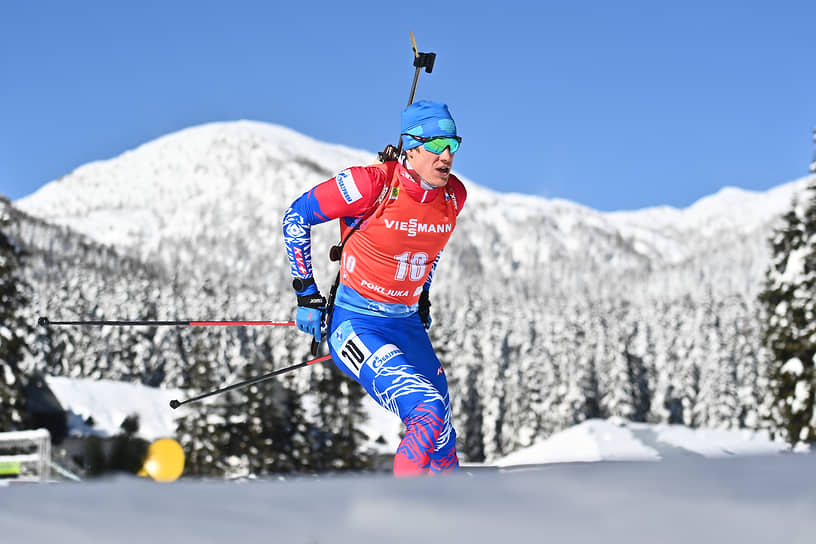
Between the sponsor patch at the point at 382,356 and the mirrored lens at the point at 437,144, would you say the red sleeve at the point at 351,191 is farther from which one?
the sponsor patch at the point at 382,356

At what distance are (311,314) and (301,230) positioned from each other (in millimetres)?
532

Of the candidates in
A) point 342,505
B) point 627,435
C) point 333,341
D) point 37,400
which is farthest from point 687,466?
point 37,400

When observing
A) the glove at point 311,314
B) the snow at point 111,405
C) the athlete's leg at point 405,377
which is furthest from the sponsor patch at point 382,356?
the snow at point 111,405

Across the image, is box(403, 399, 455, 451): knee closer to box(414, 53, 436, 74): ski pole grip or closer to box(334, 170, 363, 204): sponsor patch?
box(334, 170, 363, 204): sponsor patch

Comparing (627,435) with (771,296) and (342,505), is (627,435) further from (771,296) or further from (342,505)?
(342,505)

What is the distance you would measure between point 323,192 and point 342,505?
3.85 m

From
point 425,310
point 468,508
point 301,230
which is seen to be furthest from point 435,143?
point 468,508

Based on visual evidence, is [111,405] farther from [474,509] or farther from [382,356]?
[474,509]

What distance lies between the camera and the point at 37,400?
47969 mm

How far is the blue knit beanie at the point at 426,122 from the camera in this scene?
545 centimetres

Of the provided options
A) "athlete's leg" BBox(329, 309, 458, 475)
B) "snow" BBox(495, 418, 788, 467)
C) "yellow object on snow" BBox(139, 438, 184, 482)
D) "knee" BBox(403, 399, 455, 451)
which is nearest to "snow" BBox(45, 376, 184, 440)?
"snow" BBox(495, 418, 788, 467)

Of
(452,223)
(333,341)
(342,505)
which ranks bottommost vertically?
(342,505)

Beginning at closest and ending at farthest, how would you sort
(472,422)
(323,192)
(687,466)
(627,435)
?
(687,466)
(323,192)
(627,435)
(472,422)

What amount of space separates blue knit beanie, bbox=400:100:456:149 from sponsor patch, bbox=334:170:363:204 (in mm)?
409
